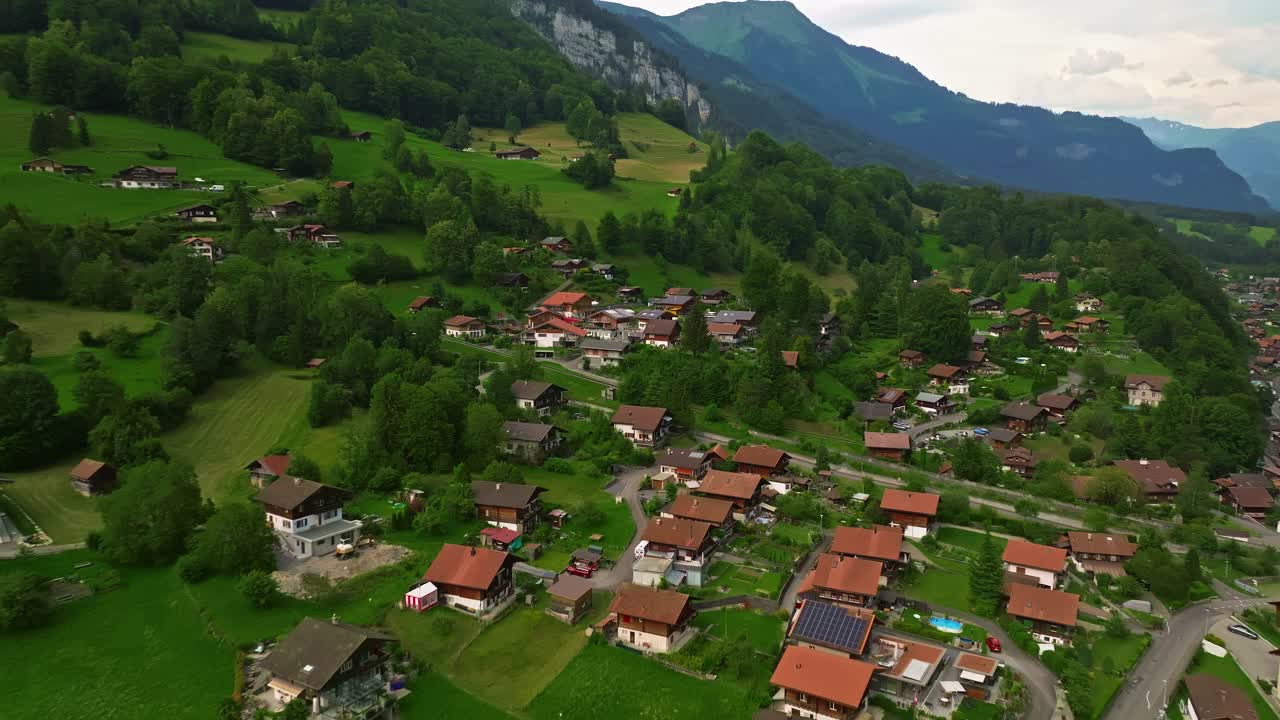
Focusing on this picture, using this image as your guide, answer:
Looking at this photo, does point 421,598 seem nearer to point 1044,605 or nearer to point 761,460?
point 761,460

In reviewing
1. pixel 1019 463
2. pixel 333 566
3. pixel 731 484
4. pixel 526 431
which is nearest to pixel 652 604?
pixel 731 484

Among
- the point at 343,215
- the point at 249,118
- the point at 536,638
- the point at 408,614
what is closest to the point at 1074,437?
the point at 536,638

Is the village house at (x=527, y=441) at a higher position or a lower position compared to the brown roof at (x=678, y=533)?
lower

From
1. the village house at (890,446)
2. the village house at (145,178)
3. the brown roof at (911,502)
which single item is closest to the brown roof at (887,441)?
the village house at (890,446)

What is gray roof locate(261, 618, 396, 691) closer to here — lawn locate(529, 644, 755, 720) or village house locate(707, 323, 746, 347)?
lawn locate(529, 644, 755, 720)

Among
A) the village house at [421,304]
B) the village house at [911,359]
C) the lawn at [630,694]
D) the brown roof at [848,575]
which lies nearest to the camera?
the lawn at [630,694]

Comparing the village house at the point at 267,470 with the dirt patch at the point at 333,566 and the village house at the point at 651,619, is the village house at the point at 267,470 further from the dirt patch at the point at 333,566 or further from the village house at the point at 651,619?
the village house at the point at 651,619

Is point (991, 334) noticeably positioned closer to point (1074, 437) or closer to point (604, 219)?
point (1074, 437)
